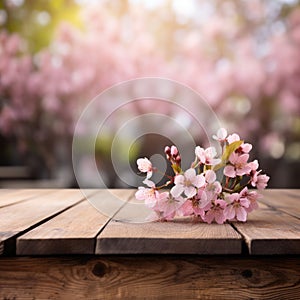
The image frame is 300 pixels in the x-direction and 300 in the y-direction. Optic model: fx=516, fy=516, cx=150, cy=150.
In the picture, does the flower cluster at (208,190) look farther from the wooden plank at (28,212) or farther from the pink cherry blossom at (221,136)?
the wooden plank at (28,212)

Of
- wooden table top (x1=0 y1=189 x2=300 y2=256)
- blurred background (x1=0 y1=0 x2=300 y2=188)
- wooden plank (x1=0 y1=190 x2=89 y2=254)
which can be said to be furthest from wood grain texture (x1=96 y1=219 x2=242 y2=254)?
blurred background (x1=0 y1=0 x2=300 y2=188)

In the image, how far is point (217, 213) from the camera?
0.94m

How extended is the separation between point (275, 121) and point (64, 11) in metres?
2.03

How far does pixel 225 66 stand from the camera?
432 centimetres

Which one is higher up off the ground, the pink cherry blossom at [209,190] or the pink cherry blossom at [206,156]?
the pink cherry blossom at [206,156]

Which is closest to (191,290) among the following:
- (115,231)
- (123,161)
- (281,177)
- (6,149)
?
(115,231)

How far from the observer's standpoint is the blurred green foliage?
4.31m

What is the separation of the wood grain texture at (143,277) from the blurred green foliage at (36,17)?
3.71m

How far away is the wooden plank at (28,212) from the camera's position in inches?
30.9

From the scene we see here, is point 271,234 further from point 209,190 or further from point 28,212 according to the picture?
point 28,212

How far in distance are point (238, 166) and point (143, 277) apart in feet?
1.00

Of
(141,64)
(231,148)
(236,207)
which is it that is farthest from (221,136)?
(141,64)

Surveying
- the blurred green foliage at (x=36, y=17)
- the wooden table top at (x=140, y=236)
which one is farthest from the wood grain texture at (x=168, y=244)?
→ the blurred green foliage at (x=36, y=17)

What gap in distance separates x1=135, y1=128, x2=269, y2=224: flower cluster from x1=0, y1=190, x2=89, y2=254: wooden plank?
0.73 ft
